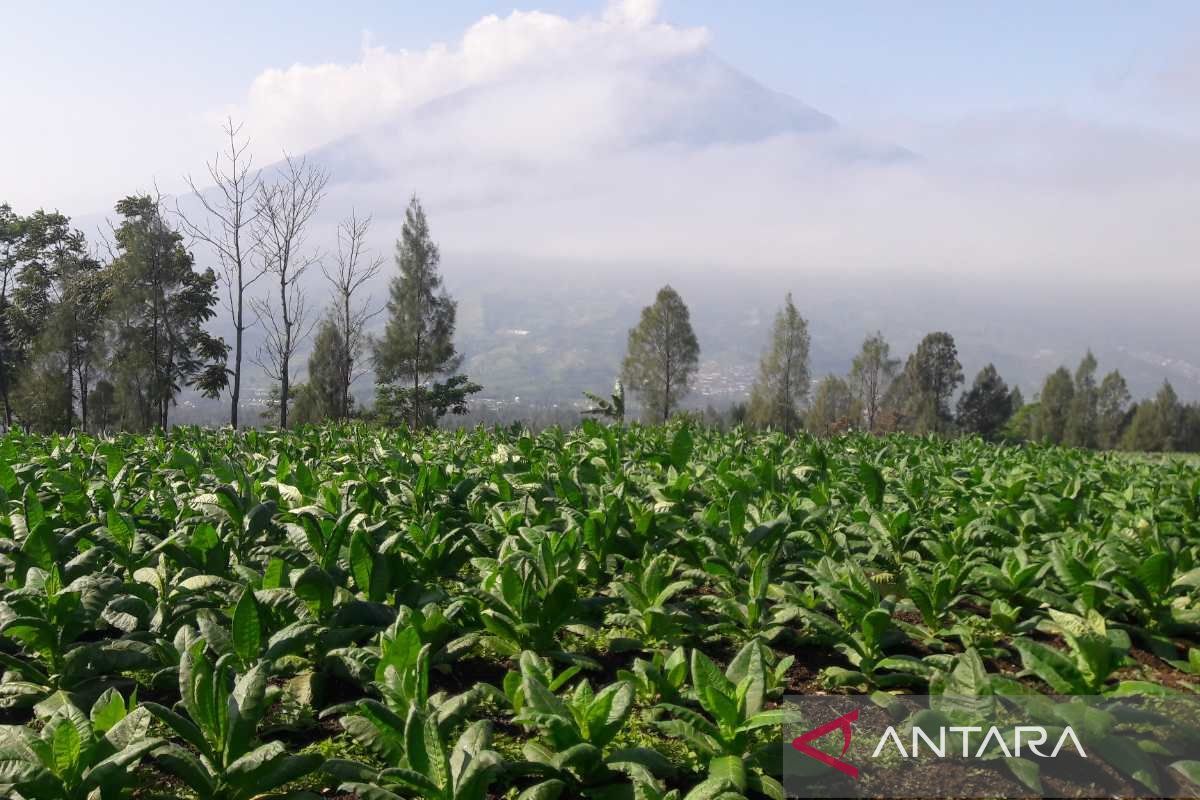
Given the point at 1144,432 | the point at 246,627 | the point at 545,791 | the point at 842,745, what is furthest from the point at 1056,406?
the point at 246,627

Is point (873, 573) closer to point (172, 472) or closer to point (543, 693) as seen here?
point (543, 693)

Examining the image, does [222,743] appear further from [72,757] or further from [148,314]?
[148,314]

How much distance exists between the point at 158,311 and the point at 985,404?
205 feet

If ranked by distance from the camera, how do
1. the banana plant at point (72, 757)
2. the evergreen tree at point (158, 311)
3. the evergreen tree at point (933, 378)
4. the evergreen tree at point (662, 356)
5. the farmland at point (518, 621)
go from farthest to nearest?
the evergreen tree at point (933, 378)
the evergreen tree at point (662, 356)
the evergreen tree at point (158, 311)
the farmland at point (518, 621)
the banana plant at point (72, 757)

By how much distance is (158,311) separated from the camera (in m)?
33.2

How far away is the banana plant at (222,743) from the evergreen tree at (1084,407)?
256 feet

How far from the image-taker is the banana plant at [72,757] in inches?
101

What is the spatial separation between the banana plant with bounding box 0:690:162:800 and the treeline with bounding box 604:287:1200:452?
54.5 meters

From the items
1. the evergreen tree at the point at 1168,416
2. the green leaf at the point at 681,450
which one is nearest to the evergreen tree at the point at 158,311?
the green leaf at the point at 681,450

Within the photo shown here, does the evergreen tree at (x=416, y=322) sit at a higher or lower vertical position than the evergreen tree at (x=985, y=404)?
higher

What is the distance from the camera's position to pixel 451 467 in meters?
7.31

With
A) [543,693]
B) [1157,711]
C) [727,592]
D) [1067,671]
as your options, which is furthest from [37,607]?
[1157,711]

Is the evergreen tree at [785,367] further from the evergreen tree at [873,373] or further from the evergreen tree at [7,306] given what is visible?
Result: the evergreen tree at [7,306]

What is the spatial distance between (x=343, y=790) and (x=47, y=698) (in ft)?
4.42
